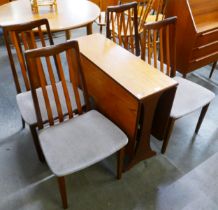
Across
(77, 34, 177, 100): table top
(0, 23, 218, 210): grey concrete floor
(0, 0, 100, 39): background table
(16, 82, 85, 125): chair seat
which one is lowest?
(0, 23, 218, 210): grey concrete floor

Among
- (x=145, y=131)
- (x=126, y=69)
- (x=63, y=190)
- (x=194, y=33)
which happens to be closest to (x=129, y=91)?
(x=126, y=69)

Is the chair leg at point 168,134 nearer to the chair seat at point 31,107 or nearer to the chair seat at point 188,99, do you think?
the chair seat at point 188,99

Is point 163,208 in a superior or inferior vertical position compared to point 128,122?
inferior

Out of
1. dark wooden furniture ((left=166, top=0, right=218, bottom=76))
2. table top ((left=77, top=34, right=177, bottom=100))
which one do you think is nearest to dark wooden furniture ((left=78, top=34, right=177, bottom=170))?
table top ((left=77, top=34, right=177, bottom=100))

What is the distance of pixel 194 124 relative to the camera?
7.08ft

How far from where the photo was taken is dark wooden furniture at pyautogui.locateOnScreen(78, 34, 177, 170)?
1376 mm

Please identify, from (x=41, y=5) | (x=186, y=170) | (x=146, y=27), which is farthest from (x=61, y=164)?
(x=41, y=5)

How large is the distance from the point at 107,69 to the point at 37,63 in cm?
43

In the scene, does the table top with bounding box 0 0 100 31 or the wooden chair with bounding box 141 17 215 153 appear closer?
the wooden chair with bounding box 141 17 215 153

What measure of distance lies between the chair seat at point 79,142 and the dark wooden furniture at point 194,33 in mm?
1316

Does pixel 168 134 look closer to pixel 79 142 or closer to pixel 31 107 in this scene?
pixel 79 142

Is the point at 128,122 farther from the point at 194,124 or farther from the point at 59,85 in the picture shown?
the point at 194,124

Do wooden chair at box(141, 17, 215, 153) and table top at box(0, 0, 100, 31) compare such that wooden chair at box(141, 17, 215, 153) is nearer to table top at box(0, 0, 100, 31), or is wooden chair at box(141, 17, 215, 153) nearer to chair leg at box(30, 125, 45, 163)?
table top at box(0, 0, 100, 31)

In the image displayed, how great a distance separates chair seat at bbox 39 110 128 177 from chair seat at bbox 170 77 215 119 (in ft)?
1.56
